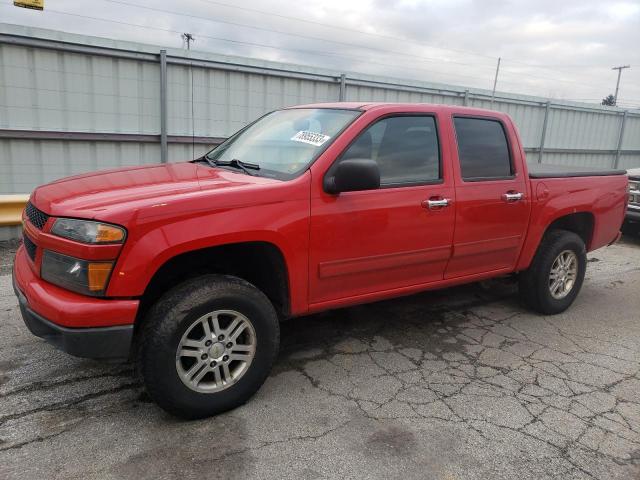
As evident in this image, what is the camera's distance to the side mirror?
3.11 metres

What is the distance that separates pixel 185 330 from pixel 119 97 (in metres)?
5.70

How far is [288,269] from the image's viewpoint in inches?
124

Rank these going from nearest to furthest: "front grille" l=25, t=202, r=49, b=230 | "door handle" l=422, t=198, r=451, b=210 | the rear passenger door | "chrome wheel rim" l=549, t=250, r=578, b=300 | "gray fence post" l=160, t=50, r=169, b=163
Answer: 1. "front grille" l=25, t=202, r=49, b=230
2. "door handle" l=422, t=198, r=451, b=210
3. the rear passenger door
4. "chrome wheel rim" l=549, t=250, r=578, b=300
5. "gray fence post" l=160, t=50, r=169, b=163

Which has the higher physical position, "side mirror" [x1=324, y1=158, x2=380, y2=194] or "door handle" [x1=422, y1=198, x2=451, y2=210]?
"side mirror" [x1=324, y1=158, x2=380, y2=194]

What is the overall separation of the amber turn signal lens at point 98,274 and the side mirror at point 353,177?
4.44 ft

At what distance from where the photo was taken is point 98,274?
101 inches

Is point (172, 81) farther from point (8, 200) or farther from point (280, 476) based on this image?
point (280, 476)

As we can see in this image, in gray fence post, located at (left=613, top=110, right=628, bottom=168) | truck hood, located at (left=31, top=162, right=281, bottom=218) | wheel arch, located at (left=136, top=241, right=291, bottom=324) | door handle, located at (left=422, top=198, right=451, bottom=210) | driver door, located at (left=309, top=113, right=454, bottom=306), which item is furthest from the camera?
gray fence post, located at (left=613, top=110, right=628, bottom=168)

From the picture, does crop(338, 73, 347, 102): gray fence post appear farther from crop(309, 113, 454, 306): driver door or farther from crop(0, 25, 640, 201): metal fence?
crop(309, 113, 454, 306): driver door

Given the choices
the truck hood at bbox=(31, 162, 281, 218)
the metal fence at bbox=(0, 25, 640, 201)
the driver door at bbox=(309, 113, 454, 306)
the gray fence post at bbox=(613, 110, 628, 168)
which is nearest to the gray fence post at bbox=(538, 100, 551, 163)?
the gray fence post at bbox=(613, 110, 628, 168)

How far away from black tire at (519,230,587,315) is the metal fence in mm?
5381

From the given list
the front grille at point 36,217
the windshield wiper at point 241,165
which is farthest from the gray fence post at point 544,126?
the front grille at point 36,217

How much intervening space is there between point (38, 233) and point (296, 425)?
5.82 ft

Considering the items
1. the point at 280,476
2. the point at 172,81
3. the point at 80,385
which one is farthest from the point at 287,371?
the point at 172,81
